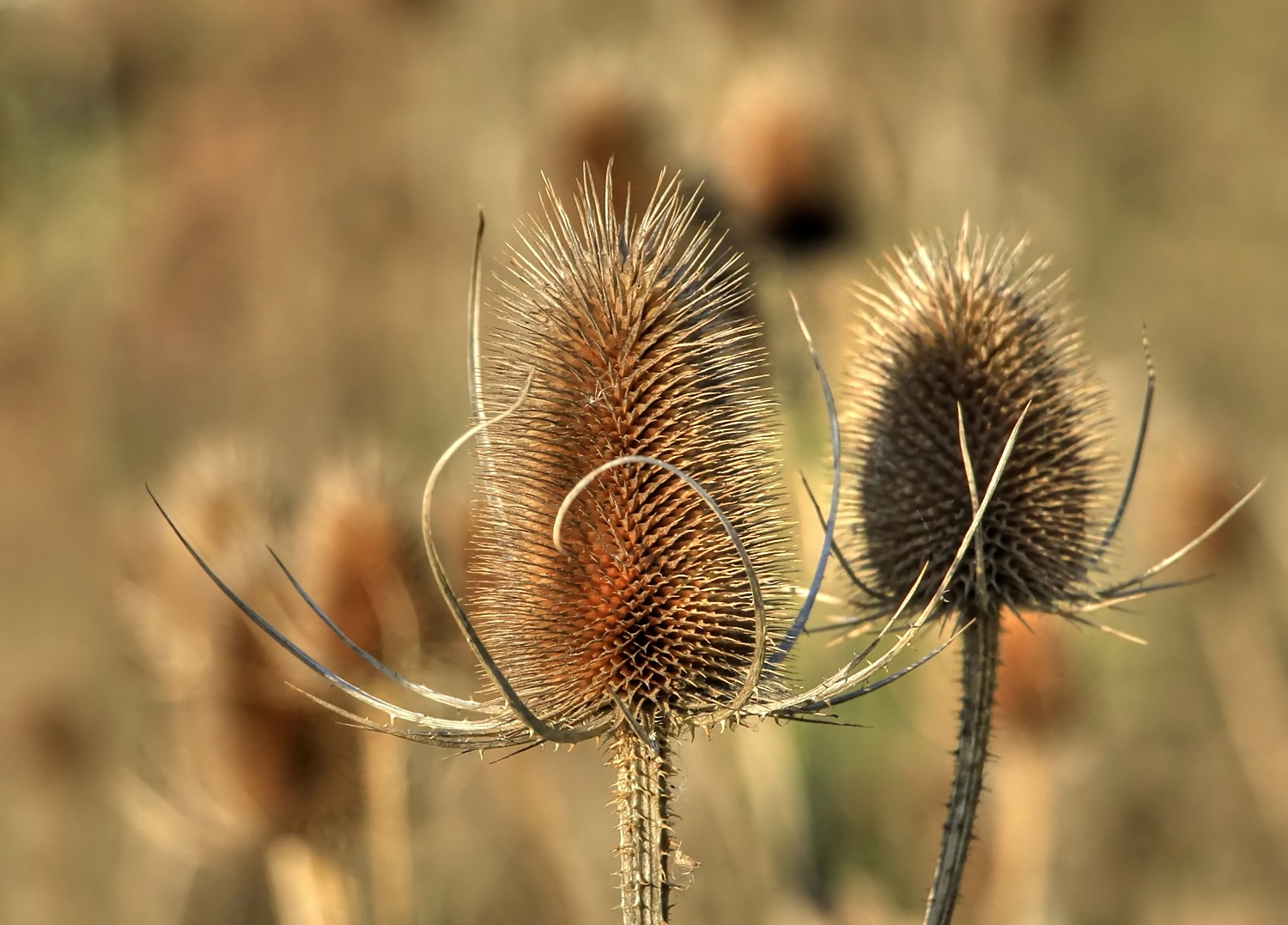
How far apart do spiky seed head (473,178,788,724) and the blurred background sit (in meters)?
0.29

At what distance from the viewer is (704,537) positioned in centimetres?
236

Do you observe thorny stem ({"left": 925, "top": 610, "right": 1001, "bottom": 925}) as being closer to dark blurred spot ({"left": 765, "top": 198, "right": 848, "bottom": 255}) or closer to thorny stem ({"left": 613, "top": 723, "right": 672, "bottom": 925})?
thorny stem ({"left": 613, "top": 723, "right": 672, "bottom": 925})

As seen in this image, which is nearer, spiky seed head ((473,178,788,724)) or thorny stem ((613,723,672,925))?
thorny stem ((613,723,672,925))

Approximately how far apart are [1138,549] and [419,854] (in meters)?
4.92

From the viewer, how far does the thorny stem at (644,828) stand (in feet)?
7.23

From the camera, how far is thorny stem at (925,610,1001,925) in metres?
→ 2.49

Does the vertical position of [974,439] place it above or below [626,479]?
above

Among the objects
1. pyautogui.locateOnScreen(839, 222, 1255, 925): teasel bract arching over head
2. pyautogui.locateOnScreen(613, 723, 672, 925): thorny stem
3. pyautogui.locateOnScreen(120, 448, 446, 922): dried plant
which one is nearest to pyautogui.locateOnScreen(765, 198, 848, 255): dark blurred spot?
pyautogui.locateOnScreen(120, 448, 446, 922): dried plant

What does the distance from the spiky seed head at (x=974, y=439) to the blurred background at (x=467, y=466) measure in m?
Result: 0.53

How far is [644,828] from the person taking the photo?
224 cm

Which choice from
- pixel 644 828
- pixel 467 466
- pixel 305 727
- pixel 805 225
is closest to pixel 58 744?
pixel 467 466

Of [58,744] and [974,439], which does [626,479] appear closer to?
[974,439]

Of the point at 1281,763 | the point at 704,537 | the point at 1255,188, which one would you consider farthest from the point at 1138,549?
the point at 1255,188

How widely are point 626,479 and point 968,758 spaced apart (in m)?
1.04
